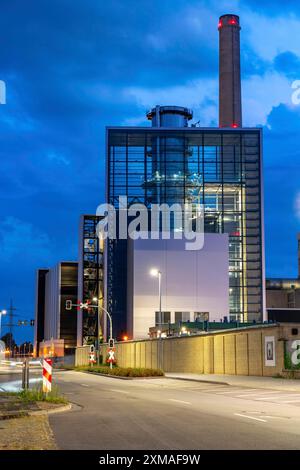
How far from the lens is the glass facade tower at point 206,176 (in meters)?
105

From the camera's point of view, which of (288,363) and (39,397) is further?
(288,363)

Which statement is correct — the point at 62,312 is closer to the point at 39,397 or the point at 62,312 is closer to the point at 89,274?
the point at 89,274

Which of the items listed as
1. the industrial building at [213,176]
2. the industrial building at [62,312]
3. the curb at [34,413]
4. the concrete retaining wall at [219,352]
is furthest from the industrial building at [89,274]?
the curb at [34,413]

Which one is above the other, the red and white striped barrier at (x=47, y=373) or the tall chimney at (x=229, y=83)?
the tall chimney at (x=229, y=83)

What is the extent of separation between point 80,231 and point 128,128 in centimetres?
2041

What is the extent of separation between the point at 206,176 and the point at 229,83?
49.2ft

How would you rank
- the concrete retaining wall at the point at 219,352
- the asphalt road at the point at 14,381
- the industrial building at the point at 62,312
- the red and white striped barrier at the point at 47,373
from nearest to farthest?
1. the red and white striped barrier at the point at 47,373
2. the asphalt road at the point at 14,381
3. the concrete retaining wall at the point at 219,352
4. the industrial building at the point at 62,312

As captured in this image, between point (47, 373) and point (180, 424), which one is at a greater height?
point (47, 373)

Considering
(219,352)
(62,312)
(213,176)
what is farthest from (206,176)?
(219,352)

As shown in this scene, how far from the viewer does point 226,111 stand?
358ft

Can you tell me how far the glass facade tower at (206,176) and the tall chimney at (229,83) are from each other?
159 inches

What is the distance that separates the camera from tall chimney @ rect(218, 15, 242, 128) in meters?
109

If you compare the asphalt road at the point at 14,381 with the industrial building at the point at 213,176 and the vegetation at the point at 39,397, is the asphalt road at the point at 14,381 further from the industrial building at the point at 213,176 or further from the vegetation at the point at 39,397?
the industrial building at the point at 213,176

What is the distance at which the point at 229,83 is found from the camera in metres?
108
